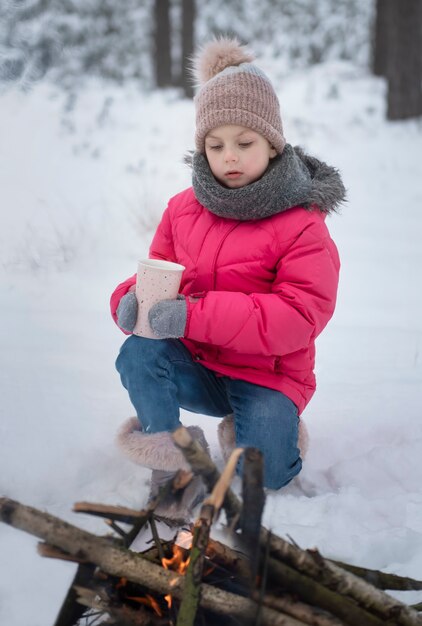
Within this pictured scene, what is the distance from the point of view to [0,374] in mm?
3090

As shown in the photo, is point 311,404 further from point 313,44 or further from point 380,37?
point 313,44

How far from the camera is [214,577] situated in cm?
141

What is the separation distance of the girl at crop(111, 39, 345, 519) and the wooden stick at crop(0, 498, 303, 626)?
730 mm

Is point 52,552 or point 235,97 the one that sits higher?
point 235,97

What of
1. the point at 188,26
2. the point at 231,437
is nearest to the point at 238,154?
the point at 231,437

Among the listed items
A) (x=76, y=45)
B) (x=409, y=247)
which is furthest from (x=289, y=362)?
(x=76, y=45)

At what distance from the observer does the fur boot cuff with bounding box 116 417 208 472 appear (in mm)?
2092

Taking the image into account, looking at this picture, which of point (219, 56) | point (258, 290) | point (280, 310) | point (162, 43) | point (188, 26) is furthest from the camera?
point (162, 43)

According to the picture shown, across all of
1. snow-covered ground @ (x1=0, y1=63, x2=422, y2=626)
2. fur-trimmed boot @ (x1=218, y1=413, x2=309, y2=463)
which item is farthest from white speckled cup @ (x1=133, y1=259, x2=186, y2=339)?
snow-covered ground @ (x1=0, y1=63, x2=422, y2=626)

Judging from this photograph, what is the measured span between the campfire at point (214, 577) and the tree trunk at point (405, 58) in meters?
9.12

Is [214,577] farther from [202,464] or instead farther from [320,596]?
[202,464]

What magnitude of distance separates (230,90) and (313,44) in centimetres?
1794

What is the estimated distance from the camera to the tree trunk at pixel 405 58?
8773mm

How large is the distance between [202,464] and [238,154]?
4.10 feet
